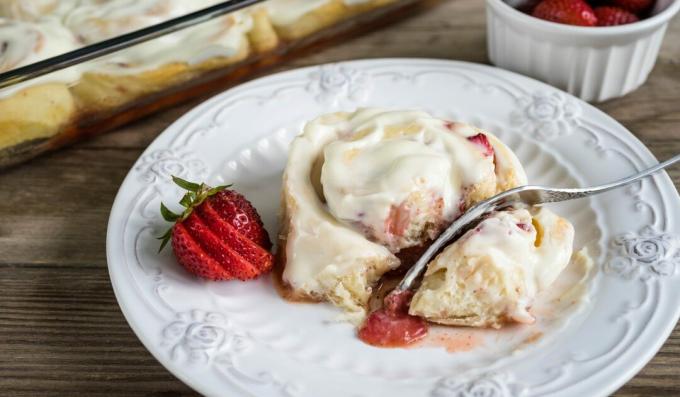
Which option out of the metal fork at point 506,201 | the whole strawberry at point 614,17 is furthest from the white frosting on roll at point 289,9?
the metal fork at point 506,201

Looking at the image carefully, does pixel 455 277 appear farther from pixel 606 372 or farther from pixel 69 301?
pixel 69 301

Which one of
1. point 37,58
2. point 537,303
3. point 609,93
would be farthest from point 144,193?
point 609,93

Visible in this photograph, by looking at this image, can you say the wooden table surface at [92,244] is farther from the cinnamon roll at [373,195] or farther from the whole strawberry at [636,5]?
the cinnamon roll at [373,195]

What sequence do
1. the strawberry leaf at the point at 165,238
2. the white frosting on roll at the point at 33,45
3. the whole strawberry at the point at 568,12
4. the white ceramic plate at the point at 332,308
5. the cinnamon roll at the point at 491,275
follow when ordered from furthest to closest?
1. the whole strawberry at the point at 568,12
2. the white frosting on roll at the point at 33,45
3. the strawberry leaf at the point at 165,238
4. the cinnamon roll at the point at 491,275
5. the white ceramic plate at the point at 332,308

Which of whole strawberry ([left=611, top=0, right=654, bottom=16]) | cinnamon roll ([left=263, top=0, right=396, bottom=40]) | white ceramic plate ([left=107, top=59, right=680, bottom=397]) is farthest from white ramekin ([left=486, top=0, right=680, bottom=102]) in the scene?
cinnamon roll ([left=263, top=0, right=396, bottom=40])

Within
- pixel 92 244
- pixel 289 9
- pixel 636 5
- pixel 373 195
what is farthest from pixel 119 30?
pixel 636 5

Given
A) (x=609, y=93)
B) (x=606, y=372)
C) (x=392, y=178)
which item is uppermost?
(x=392, y=178)

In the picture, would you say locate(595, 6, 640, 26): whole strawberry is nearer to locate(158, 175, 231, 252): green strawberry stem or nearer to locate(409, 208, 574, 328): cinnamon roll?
locate(409, 208, 574, 328): cinnamon roll
